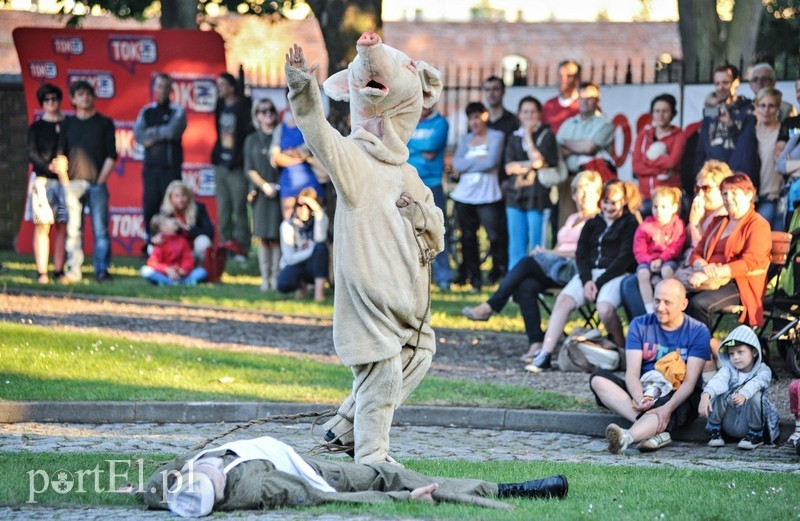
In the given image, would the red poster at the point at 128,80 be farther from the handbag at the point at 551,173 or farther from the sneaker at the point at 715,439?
the sneaker at the point at 715,439

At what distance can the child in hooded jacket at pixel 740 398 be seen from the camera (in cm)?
917

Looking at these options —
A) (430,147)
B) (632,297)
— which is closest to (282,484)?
(632,297)

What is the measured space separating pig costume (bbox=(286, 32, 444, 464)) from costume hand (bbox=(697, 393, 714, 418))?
2.63m

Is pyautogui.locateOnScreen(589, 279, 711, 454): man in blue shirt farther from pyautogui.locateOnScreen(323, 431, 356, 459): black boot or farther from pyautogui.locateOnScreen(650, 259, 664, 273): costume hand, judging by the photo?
pyautogui.locateOnScreen(323, 431, 356, 459): black boot

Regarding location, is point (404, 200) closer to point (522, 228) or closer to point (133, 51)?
point (522, 228)

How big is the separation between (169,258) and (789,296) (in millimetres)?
8658

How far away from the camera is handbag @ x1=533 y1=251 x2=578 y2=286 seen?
12633 mm

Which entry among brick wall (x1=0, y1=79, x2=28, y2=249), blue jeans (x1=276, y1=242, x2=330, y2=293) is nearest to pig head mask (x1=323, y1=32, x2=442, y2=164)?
blue jeans (x1=276, y1=242, x2=330, y2=293)

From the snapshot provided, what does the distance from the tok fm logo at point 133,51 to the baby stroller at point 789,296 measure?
12.1 m

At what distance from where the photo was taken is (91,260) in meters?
20.3

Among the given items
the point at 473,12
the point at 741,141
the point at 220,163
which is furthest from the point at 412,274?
the point at 473,12

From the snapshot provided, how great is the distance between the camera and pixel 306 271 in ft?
52.6

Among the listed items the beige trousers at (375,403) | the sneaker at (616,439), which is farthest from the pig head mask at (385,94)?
the sneaker at (616,439)

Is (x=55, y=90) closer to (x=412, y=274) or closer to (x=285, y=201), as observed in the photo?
(x=285, y=201)
